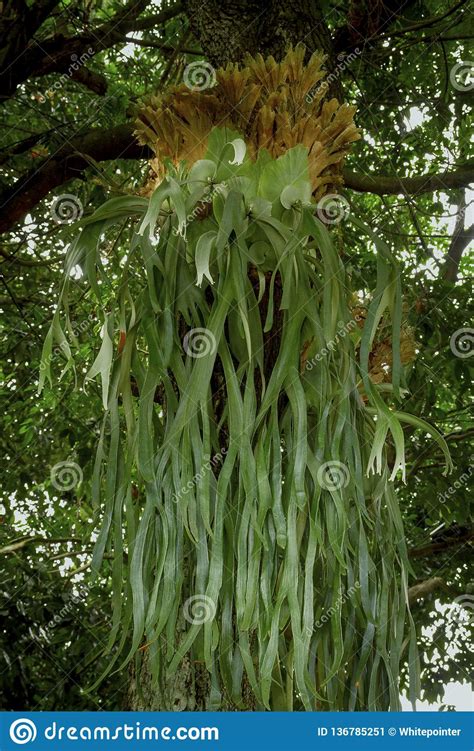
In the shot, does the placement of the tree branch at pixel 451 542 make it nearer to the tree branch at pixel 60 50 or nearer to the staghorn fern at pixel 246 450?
the staghorn fern at pixel 246 450

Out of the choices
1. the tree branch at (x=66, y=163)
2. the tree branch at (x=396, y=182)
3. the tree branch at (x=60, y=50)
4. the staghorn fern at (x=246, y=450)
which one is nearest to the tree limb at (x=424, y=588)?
the tree branch at (x=396, y=182)

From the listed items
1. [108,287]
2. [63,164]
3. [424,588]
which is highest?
[63,164]

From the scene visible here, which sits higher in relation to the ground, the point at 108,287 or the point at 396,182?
the point at 396,182

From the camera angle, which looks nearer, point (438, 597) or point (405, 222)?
point (438, 597)

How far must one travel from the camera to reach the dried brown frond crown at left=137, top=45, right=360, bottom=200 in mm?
1332

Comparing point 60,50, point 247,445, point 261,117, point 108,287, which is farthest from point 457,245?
point 247,445

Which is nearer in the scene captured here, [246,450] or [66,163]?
[246,450]

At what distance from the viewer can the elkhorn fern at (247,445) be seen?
1.16 meters

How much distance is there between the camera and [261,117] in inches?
52.1

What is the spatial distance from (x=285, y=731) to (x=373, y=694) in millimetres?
153

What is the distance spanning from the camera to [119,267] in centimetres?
262

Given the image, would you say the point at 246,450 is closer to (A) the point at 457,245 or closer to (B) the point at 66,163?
(B) the point at 66,163

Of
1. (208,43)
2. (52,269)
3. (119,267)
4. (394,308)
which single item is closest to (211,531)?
(394,308)

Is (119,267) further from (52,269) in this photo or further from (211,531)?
(211,531)
